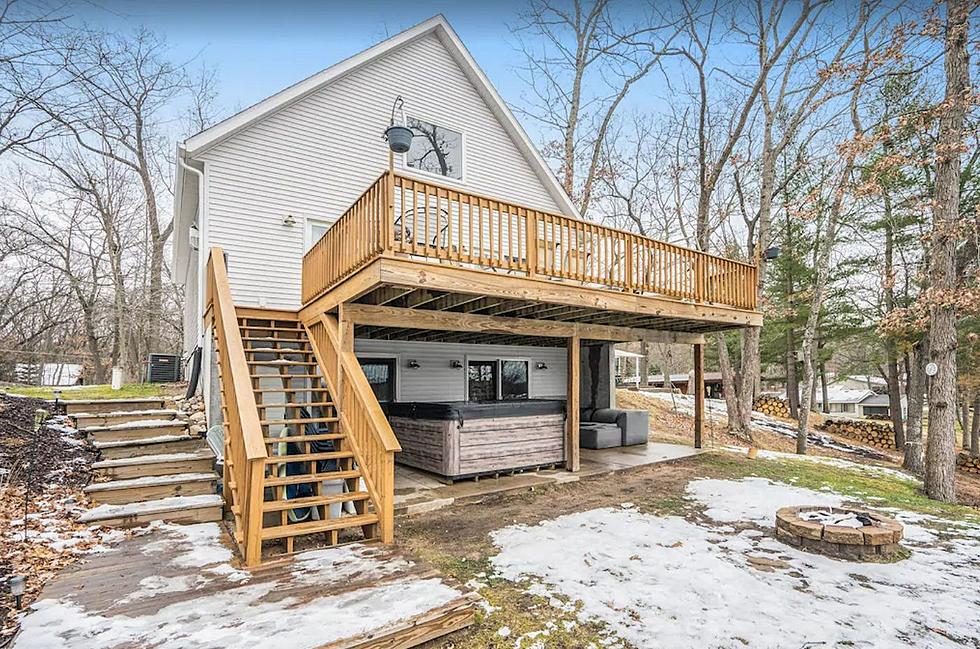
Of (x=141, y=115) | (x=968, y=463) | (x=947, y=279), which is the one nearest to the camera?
(x=947, y=279)

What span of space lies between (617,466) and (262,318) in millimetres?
5965

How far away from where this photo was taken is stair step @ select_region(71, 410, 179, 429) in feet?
21.7

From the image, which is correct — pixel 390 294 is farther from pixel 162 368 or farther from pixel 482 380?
pixel 162 368

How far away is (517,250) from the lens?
23.1 ft

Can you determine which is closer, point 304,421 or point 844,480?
point 304,421

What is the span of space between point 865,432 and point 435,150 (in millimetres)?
16219

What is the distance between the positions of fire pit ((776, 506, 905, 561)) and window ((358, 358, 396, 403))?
265 inches

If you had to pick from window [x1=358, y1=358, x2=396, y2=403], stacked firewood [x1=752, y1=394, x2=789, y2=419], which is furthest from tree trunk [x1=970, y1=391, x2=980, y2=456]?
window [x1=358, y1=358, x2=396, y2=403]

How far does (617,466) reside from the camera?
27.5 ft

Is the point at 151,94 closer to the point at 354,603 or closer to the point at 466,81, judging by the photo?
the point at 466,81

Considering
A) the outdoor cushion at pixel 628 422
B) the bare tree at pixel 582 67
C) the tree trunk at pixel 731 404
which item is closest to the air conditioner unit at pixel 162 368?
the outdoor cushion at pixel 628 422

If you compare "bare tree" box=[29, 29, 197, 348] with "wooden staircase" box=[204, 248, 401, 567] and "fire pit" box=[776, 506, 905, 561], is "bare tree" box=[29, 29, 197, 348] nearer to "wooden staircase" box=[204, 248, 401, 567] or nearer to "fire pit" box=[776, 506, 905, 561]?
"wooden staircase" box=[204, 248, 401, 567]

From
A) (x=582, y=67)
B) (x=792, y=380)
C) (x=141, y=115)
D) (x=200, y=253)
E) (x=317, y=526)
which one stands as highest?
(x=582, y=67)

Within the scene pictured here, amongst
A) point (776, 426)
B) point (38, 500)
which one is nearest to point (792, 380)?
point (776, 426)
